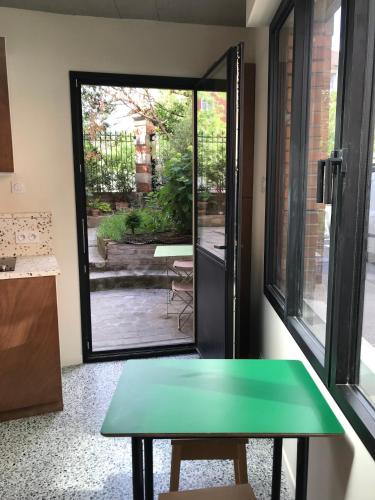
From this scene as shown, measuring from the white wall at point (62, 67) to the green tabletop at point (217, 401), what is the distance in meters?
1.68

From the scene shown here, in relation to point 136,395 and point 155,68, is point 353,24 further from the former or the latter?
point 155,68

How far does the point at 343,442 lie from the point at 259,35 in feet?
8.21

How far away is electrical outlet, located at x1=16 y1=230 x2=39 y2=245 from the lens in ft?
9.67

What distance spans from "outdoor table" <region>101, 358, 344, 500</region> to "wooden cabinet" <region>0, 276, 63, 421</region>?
101 centimetres

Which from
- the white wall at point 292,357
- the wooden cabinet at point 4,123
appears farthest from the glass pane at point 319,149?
the wooden cabinet at point 4,123

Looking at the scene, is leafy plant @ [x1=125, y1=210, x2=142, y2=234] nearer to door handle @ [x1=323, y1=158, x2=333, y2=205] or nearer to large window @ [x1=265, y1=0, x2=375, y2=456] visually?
large window @ [x1=265, y1=0, x2=375, y2=456]

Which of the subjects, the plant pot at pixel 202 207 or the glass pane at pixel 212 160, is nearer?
the glass pane at pixel 212 160

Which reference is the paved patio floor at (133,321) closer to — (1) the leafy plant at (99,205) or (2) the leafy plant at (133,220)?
(2) the leafy plant at (133,220)

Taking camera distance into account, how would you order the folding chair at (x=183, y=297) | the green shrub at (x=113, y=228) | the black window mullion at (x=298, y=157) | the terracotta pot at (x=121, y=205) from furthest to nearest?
the green shrub at (x=113, y=228) < the terracotta pot at (x=121, y=205) < the folding chair at (x=183, y=297) < the black window mullion at (x=298, y=157)

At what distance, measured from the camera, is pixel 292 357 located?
6.39ft

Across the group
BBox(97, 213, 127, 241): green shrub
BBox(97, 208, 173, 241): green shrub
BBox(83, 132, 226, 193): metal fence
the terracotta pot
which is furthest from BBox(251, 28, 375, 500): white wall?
BBox(97, 213, 127, 241): green shrub

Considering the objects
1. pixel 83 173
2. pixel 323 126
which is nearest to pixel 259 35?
pixel 323 126

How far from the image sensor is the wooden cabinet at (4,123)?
2480mm

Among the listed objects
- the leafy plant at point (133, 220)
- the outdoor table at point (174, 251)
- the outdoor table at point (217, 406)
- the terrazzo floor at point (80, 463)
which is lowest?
the terrazzo floor at point (80, 463)
